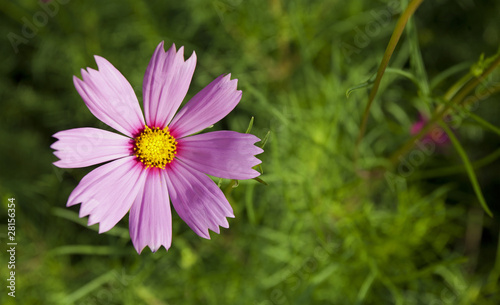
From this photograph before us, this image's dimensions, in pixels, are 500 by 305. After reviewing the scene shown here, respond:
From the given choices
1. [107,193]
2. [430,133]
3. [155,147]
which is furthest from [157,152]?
[430,133]

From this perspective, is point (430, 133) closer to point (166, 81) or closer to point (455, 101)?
point (455, 101)

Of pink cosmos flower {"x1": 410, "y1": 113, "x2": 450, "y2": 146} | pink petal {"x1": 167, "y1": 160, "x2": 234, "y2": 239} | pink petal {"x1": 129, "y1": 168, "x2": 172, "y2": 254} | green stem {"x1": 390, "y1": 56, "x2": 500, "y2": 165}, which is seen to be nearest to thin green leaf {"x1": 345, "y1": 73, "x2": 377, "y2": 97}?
green stem {"x1": 390, "y1": 56, "x2": 500, "y2": 165}

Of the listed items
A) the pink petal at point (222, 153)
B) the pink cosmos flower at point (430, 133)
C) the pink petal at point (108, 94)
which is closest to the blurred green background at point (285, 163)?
the pink cosmos flower at point (430, 133)

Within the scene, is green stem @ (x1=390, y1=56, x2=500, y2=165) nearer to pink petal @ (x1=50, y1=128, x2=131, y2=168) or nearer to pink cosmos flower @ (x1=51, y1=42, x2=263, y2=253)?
pink cosmos flower @ (x1=51, y1=42, x2=263, y2=253)

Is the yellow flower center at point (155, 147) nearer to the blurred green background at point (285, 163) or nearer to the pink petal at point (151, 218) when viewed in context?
the pink petal at point (151, 218)

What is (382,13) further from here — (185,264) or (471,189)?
(185,264)

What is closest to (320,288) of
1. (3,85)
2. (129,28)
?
(129,28)
